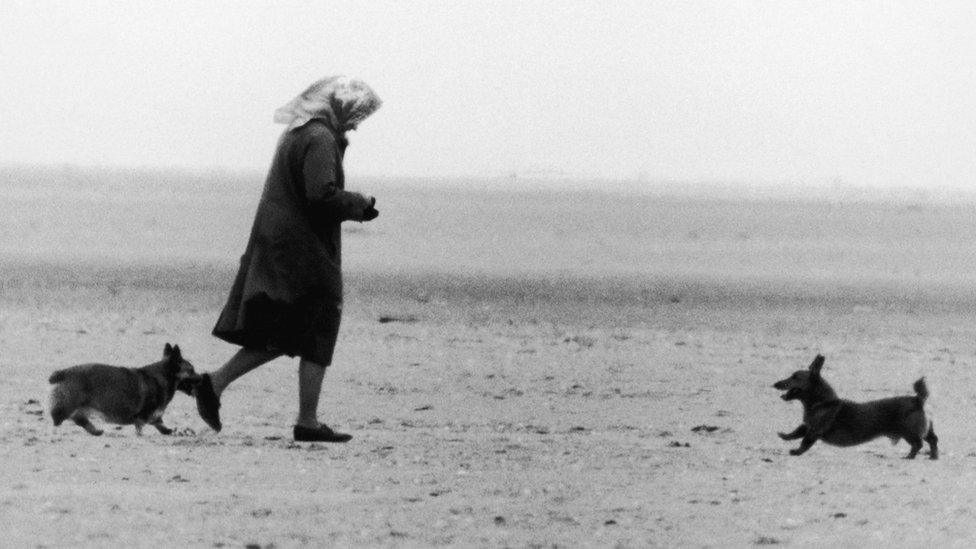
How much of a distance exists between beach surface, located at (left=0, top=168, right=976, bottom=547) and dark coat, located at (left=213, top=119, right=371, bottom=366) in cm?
55

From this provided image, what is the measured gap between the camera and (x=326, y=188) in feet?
26.3

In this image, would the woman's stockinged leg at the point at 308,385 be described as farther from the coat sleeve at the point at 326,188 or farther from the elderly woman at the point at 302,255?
the coat sleeve at the point at 326,188

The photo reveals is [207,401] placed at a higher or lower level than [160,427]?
higher

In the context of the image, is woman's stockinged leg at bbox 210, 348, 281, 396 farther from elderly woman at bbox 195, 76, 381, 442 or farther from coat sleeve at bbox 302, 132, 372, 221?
coat sleeve at bbox 302, 132, 372, 221

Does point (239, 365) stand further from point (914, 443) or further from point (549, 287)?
point (549, 287)

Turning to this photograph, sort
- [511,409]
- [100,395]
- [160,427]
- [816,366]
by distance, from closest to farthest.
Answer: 1. [100,395]
2. [160,427]
3. [816,366]
4. [511,409]

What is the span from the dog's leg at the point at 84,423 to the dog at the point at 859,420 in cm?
347

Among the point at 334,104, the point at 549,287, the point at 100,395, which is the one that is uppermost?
the point at 334,104

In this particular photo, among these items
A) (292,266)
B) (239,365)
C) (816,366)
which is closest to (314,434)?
(239,365)

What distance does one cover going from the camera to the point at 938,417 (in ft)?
33.8

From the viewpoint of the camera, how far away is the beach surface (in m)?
6.57

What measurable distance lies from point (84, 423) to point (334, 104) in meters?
1.99

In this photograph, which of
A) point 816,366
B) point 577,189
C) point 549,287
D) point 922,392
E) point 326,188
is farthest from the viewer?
point 577,189

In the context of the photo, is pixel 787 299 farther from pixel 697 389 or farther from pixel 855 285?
pixel 697 389
